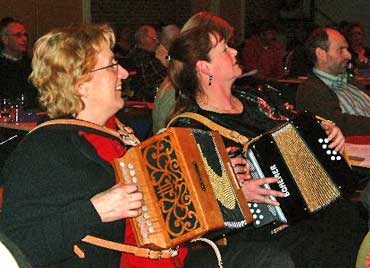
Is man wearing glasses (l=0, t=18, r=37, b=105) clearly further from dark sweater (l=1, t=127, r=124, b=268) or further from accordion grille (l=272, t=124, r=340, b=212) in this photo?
dark sweater (l=1, t=127, r=124, b=268)

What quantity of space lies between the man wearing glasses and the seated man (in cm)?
276

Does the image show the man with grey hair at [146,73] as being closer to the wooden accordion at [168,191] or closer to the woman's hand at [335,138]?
the woman's hand at [335,138]

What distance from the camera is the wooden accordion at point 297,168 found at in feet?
9.08

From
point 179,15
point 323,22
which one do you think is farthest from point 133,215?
point 323,22

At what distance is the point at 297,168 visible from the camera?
112 inches

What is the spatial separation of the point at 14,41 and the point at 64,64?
492 cm

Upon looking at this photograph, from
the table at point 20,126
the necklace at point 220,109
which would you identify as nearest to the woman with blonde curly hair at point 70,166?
the necklace at point 220,109

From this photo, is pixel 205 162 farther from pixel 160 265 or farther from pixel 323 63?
pixel 323 63

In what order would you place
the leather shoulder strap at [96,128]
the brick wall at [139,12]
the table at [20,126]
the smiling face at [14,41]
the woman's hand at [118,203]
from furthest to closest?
the brick wall at [139,12]
the smiling face at [14,41]
the table at [20,126]
the leather shoulder strap at [96,128]
the woman's hand at [118,203]

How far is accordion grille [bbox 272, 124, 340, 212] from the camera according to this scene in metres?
2.81

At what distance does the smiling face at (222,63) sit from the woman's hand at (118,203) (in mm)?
1219

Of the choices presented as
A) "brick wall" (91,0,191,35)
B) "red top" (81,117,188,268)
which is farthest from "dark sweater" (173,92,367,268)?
"brick wall" (91,0,191,35)

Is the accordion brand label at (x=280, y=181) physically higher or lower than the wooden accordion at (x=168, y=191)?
lower

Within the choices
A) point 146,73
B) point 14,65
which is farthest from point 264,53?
point 14,65
